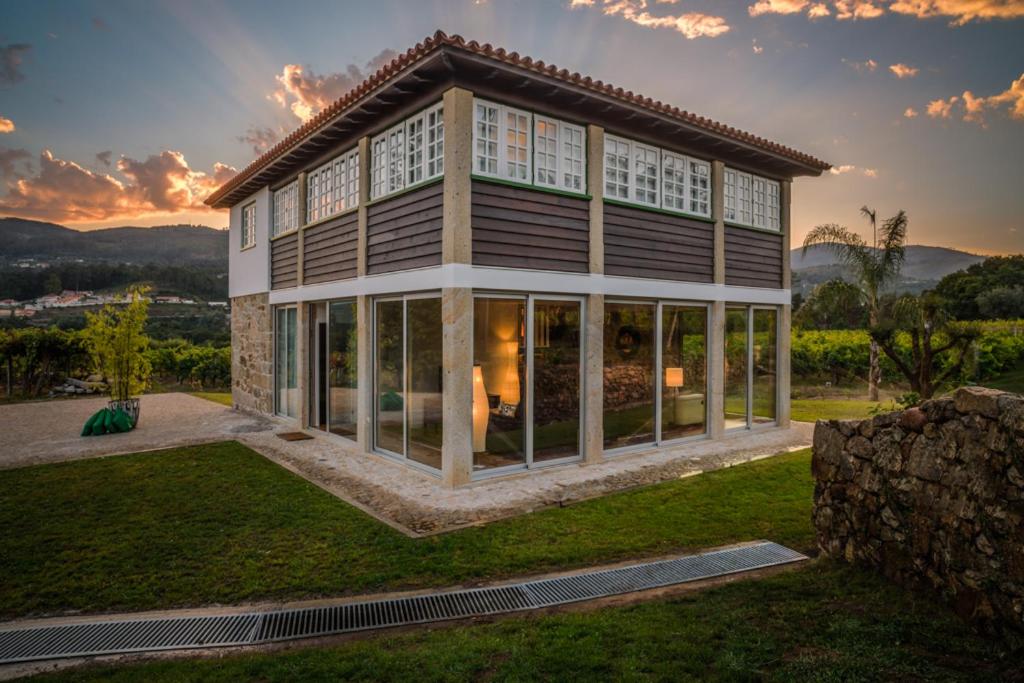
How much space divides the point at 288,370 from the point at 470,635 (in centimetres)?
1073

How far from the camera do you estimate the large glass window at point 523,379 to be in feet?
26.0

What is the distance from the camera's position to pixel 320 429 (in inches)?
464

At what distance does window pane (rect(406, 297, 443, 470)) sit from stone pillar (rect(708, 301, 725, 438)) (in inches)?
230

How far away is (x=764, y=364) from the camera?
40.0 feet

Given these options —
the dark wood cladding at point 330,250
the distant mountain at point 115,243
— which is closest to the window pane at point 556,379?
the dark wood cladding at point 330,250

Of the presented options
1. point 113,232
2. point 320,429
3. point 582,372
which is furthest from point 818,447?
point 113,232

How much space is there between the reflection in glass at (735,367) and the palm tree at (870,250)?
7720mm

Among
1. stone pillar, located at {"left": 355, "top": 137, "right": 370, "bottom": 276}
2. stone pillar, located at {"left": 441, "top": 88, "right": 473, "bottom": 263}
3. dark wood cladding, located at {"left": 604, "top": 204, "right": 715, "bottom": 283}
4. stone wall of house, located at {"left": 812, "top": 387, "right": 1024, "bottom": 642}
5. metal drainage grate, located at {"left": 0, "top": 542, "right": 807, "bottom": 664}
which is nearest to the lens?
stone wall of house, located at {"left": 812, "top": 387, "right": 1024, "bottom": 642}

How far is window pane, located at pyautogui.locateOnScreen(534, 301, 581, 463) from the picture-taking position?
834cm

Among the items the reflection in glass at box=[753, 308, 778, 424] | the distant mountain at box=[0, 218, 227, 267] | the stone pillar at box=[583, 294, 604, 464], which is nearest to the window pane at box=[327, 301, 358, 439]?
the stone pillar at box=[583, 294, 604, 464]

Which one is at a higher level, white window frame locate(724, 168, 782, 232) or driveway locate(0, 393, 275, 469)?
white window frame locate(724, 168, 782, 232)

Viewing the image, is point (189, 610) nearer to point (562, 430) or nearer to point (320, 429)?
point (562, 430)

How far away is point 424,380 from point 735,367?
6.87 m

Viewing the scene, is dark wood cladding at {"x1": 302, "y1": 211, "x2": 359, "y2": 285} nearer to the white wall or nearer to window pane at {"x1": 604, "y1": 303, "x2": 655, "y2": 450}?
the white wall
